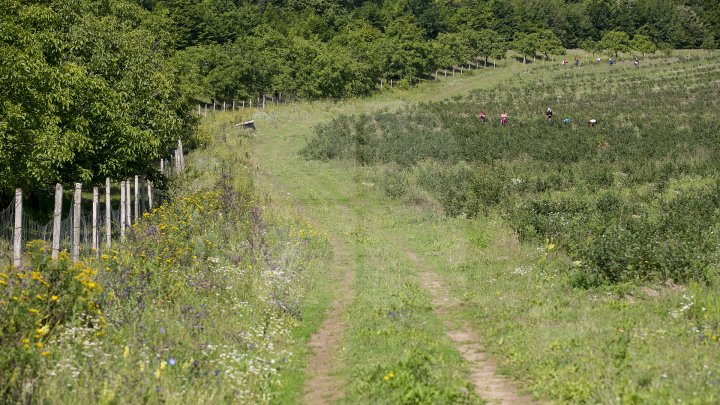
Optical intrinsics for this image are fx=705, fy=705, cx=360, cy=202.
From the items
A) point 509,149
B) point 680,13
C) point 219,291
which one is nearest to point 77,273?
point 219,291

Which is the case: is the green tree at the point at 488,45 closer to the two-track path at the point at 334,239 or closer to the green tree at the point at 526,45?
the green tree at the point at 526,45

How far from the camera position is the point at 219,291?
13094 mm

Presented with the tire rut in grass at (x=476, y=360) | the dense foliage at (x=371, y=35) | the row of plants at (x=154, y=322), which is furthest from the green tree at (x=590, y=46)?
the row of plants at (x=154, y=322)

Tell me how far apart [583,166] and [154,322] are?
2867 centimetres

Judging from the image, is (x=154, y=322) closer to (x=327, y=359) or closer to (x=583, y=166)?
(x=327, y=359)

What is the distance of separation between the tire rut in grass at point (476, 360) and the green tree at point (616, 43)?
127 m

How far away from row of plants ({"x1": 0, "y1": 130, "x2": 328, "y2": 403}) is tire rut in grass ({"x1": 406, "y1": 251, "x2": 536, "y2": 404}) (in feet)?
8.75

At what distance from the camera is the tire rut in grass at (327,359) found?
9.41 metres

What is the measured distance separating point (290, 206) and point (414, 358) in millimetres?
17277

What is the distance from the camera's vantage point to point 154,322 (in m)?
10.0

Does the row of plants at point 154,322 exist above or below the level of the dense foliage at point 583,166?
below

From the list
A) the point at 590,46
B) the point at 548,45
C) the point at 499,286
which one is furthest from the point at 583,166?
the point at 590,46

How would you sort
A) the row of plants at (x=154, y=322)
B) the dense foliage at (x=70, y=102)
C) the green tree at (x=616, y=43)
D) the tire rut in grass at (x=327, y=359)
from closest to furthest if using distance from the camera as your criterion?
the row of plants at (x=154, y=322) < the tire rut in grass at (x=327, y=359) < the dense foliage at (x=70, y=102) < the green tree at (x=616, y=43)

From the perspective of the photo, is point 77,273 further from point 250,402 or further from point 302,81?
point 302,81
